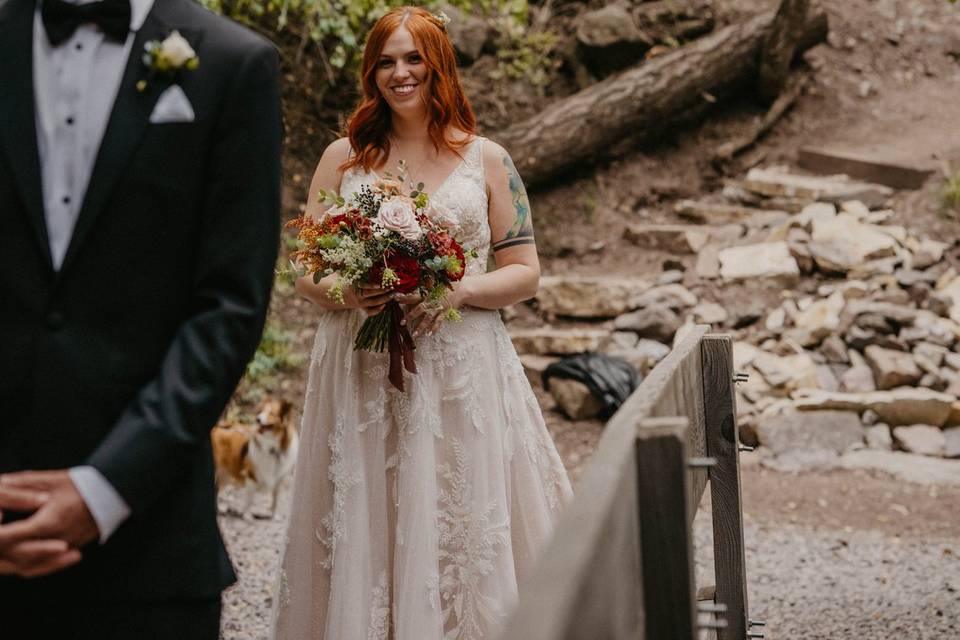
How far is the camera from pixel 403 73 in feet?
12.4

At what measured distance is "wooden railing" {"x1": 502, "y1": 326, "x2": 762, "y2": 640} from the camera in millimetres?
1247

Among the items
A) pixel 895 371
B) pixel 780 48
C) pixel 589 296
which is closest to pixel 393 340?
pixel 895 371

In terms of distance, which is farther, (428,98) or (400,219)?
(428,98)

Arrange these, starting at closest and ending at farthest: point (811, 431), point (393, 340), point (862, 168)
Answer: point (393, 340) → point (811, 431) → point (862, 168)

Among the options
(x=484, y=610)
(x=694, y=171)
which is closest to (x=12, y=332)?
(x=484, y=610)

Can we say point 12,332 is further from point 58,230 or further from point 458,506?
point 458,506

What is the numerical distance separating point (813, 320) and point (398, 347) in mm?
6693

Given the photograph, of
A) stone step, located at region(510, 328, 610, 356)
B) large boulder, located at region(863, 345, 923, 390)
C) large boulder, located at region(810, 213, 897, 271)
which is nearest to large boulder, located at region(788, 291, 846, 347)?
large boulder, located at region(810, 213, 897, 271)

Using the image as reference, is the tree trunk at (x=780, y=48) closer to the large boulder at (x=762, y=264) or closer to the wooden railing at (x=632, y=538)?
the large boulder at (x=762, y=264)

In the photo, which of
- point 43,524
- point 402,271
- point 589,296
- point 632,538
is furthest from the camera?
point 589,296

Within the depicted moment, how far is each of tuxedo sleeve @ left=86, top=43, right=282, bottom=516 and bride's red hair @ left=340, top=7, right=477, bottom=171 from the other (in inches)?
81.1

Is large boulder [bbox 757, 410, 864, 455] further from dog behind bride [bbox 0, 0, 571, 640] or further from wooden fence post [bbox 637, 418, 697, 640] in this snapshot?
dog behind bride [bbox 0, 0, 571, 640]

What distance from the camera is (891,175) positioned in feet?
38.0

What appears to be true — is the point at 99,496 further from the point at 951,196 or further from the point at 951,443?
the point at 951,196
